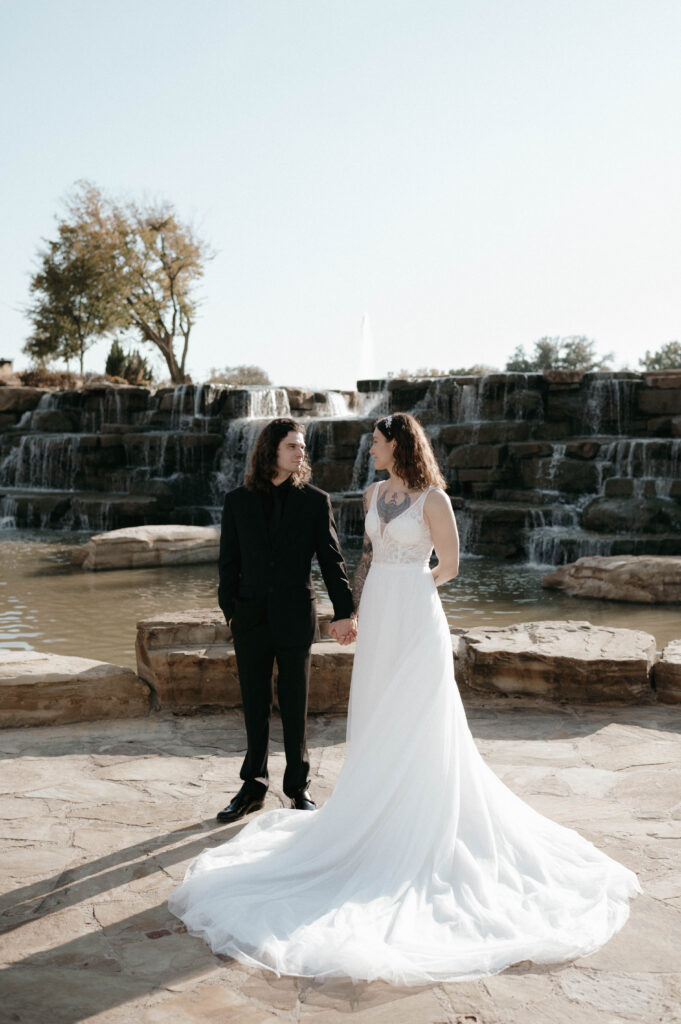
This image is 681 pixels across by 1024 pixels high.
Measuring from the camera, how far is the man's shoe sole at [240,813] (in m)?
4.14

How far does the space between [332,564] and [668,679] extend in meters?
3.04

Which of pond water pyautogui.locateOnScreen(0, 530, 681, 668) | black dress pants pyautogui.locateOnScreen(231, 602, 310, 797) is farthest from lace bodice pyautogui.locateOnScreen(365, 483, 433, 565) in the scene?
pond water pyautogui.locateOnScreen(0, 530, 681, 668)

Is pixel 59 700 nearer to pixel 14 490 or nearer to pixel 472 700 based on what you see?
pixel 472 700

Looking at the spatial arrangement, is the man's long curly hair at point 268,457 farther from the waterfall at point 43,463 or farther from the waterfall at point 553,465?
the waterfall at point 43,463

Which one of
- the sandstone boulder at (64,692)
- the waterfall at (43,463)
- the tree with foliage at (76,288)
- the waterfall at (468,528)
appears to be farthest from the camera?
the tree with foliage at (76,288)

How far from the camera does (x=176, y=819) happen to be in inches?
164

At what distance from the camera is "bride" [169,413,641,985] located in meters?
2.95

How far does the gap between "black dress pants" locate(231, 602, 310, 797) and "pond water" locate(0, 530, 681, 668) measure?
4581 millimetres

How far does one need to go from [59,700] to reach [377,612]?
8.97 feet

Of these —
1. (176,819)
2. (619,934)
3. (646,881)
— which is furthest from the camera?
(176,819)

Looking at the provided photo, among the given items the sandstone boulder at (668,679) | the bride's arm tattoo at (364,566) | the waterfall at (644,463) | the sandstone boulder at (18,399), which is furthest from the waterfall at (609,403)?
the bride's arm tattoo at (364,566)

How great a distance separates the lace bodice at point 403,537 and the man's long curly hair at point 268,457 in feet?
1.95

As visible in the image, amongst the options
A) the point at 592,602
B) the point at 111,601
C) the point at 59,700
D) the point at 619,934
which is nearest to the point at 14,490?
the point at 111,601

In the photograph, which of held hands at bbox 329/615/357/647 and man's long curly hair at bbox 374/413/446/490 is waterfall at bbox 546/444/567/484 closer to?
held hands at bbox 329/615/357/647
